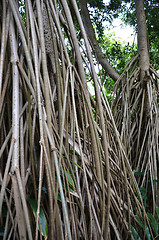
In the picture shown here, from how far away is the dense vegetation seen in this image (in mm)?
602

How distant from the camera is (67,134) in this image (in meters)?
0.80

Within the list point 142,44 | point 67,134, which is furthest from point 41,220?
point 142,44

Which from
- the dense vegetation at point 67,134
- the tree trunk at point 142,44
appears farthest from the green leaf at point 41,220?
the tree trunk at point 142,44

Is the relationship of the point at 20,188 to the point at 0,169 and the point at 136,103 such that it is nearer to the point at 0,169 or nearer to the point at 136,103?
the point at 0,169

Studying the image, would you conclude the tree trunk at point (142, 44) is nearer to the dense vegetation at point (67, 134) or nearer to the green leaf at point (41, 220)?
the dense vegetation at point (67, 134)

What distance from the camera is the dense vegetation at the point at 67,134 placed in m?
0.60

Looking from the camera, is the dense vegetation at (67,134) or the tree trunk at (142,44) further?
the tree trunk at (142,44)

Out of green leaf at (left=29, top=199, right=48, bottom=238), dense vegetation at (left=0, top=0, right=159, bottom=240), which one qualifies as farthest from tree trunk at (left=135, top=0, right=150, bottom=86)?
green leaf at (left=29, top=199, right=48, bottom=238)

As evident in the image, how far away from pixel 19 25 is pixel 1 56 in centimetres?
12

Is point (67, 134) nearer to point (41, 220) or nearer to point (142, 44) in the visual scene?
point (41, 220)

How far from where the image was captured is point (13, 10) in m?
0.72

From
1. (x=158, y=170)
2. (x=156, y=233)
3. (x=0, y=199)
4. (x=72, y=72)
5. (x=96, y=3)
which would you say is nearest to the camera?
(x=0, y=199)

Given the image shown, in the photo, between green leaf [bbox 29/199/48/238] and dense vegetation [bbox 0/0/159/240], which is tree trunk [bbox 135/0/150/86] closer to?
dense vegetation [bbox 0/0/159/240]

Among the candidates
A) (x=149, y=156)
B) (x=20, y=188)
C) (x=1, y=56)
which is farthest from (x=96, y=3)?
(x=20, y=188)
